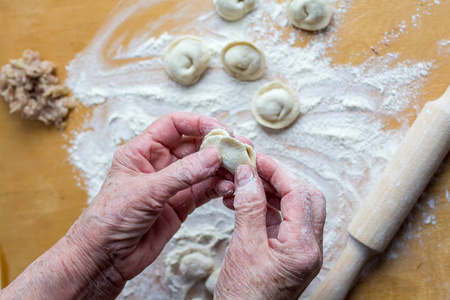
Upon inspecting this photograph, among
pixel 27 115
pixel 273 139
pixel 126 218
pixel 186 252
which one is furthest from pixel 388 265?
pixel 27 115

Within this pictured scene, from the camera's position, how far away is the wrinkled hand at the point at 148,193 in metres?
1.10

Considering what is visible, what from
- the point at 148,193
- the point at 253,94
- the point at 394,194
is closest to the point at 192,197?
the point at 148,193

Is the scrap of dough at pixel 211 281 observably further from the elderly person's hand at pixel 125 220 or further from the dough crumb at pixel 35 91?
the dough crumb at pixel 35 91

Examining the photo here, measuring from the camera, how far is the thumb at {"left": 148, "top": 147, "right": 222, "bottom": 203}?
109 centimetres

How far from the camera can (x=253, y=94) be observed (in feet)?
5.27

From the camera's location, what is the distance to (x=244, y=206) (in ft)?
3.51

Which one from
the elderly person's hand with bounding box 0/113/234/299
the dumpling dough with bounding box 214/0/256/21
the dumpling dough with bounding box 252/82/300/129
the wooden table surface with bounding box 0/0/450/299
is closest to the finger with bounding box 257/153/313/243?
the elderly person's hand with bounding box 0/113/234/299

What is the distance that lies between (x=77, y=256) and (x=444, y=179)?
120cm

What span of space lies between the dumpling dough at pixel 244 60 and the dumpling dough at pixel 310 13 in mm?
180

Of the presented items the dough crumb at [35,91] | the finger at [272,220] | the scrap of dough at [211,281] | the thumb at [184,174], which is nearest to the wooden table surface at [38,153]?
the dough crumb at [35,91]

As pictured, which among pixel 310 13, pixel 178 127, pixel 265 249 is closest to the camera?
A: pixel 265 249

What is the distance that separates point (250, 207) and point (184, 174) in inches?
7.3

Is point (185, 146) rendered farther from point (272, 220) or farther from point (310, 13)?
point (310, 13)

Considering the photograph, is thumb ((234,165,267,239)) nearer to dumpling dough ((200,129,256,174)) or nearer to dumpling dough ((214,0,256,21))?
dumpling dough ((200,129,256,174))
